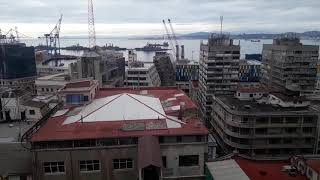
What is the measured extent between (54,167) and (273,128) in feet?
91.5

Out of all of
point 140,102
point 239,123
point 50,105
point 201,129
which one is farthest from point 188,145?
point 50,105

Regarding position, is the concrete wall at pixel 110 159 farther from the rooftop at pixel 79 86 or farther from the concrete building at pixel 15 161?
the rooftop at pixel 79 86

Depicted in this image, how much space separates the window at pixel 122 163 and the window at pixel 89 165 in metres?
1.49

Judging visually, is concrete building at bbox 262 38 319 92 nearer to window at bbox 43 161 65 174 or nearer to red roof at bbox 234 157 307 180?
red roof at bbox 234 157 307 180

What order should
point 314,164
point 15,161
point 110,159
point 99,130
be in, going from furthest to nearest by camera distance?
point 99,130, point 110,159, point 15,161, point 314,164

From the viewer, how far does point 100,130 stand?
29266 mm

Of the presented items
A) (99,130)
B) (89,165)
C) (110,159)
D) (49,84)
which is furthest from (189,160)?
(49,84)

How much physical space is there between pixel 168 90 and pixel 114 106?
12513mm

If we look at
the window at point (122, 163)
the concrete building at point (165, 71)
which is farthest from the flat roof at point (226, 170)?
the concrete building at point (165, 71)

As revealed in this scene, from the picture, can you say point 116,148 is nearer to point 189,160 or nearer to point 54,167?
point 54,167

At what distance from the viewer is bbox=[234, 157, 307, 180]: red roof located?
22.0m

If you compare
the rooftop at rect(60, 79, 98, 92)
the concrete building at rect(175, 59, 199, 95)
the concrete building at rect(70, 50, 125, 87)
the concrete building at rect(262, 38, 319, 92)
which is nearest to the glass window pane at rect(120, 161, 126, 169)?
the rooftop at rect(60, 79, 98, 92)

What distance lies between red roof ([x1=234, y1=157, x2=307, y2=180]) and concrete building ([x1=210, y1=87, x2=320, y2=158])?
17.0 metres

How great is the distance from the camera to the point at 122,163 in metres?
29.0
